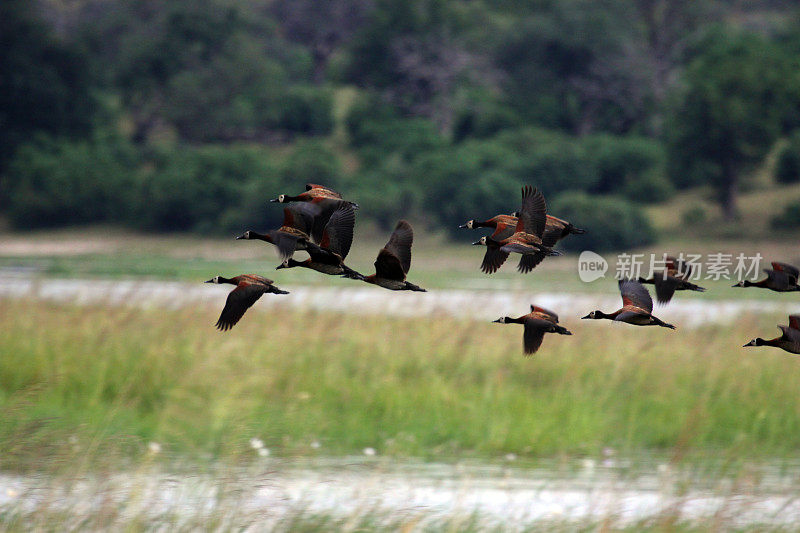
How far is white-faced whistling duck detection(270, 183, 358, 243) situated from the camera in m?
2.20

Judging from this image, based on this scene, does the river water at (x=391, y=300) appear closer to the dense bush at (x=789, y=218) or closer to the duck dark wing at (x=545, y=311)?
the duck dark wing at (x=545, y=311)

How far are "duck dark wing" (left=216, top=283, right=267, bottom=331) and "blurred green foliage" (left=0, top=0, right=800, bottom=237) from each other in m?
42.9

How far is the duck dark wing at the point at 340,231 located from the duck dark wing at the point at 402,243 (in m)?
0.09

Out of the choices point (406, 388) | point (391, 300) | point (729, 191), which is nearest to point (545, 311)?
point (406, 388)

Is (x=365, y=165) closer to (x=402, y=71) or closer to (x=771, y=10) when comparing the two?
(x=402, y=71)

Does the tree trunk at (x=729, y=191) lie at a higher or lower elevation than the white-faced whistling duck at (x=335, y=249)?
higher

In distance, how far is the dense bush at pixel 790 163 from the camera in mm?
57688

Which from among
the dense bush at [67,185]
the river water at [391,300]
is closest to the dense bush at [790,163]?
the river water at [391,300]

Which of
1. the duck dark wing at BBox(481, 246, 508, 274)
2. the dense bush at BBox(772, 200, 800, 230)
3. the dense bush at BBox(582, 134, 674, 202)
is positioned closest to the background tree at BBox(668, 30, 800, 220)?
the dense bush at BBox(582, 134, 674, 202)

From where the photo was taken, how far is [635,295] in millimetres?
2354

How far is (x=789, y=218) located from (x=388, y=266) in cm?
5352

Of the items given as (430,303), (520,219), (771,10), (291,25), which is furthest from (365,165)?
(771,10)

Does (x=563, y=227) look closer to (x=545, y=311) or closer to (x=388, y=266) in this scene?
(x=545, y=311)

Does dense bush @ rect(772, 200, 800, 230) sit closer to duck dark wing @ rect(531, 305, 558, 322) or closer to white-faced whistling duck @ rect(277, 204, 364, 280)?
duck dark wing @ rect(531, 305, 558, 322)
